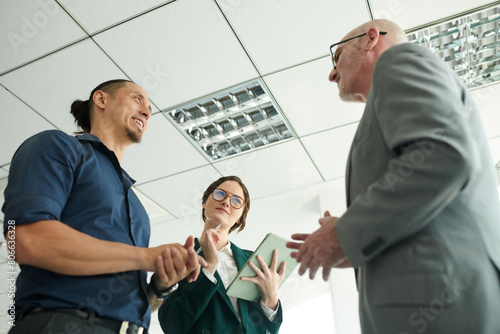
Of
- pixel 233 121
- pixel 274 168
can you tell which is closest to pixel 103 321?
pixel 233 121

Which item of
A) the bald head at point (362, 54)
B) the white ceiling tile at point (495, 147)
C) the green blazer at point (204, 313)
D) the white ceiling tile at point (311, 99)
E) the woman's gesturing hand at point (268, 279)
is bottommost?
the green blazer at point (204, 313)

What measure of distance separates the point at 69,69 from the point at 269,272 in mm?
1905

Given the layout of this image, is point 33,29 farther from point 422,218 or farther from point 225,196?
point 422,218

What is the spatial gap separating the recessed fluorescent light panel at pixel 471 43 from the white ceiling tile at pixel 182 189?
6.46 feet

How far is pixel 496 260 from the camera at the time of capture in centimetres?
77

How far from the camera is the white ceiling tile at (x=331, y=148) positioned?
3.29 m

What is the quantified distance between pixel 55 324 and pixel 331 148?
280 centimetres

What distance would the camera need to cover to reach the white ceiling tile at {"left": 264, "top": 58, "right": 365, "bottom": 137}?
2752 millimetres

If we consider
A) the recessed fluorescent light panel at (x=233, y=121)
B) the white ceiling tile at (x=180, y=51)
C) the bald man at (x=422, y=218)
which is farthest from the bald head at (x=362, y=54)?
the recessed fluorescent light panel at (x=233, y=121)

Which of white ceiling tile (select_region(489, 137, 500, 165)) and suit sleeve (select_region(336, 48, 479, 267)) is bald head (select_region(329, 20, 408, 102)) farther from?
white ceiling tile (select_region(489, 137, 500, 165))

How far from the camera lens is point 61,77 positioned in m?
2.77

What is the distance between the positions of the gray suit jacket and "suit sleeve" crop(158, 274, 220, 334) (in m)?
0.87

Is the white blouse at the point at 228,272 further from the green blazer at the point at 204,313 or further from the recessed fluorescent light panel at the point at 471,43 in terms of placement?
the recessed fluorescent light panel at the point at 471,43

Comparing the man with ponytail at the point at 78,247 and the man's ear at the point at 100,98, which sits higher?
the man's ear at the point at 100,98
